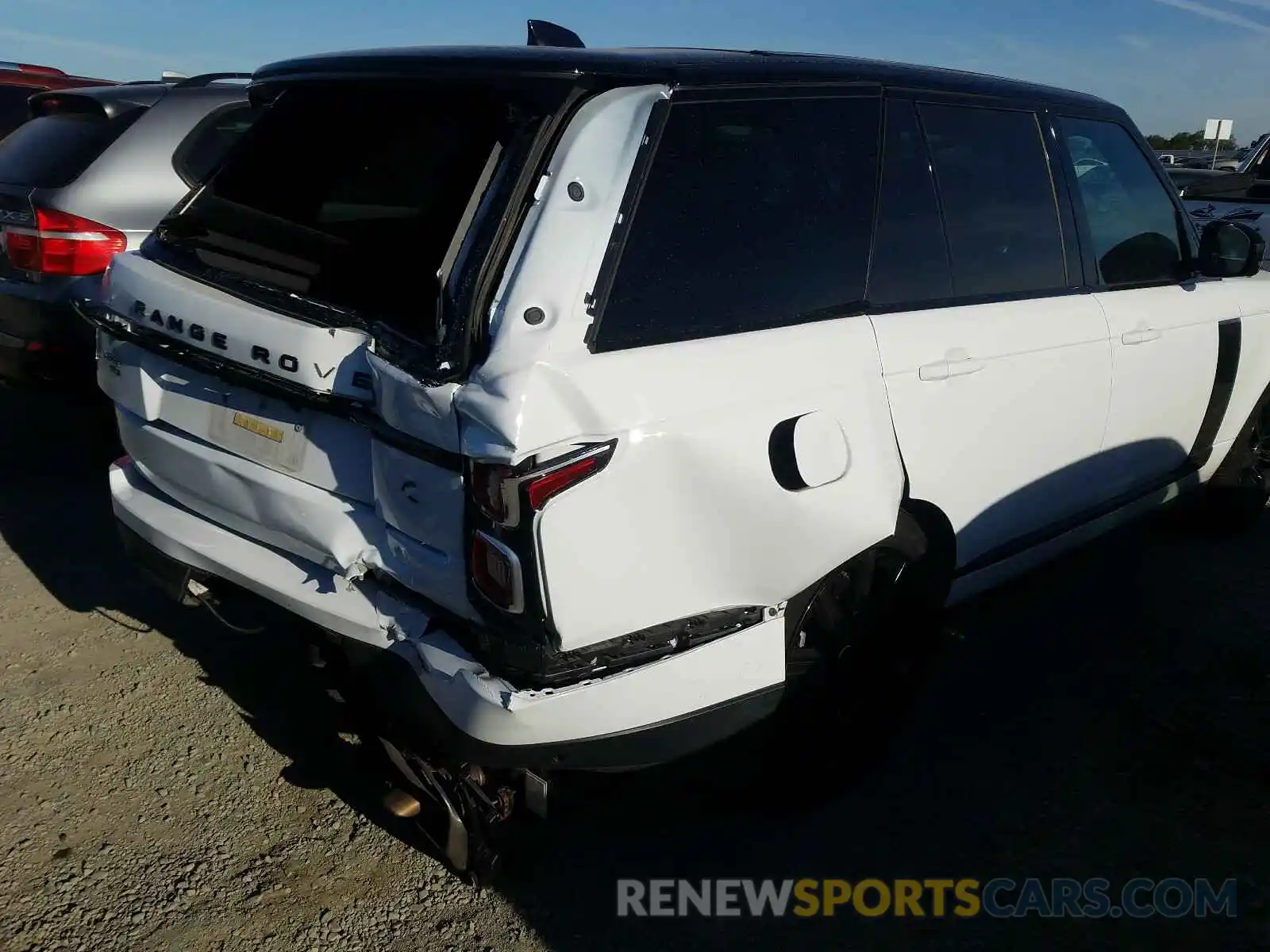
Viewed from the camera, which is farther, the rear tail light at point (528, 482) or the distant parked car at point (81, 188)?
the distant parked car at point (81, 188)

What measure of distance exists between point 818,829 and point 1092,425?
1.59 m

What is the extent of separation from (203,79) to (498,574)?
4.18m

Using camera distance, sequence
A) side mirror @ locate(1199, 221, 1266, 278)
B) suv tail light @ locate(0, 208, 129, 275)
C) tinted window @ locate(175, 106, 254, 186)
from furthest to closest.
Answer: tinted window @ locate(175, 106, 254, 186), suv tail light @ locate(0, 208, 129, 275), side mirror @ locate(1199, 221, 1266, 278)

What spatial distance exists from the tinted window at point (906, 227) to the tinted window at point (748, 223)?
0.06 m

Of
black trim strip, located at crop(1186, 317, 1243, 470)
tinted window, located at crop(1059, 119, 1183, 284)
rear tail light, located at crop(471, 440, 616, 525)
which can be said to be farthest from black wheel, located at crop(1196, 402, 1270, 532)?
rear tail light, located at crop(471, 440, 616, 525)

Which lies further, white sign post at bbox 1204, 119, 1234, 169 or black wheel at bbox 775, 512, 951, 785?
white sign post at bbox 1204, 119, 1234, 169

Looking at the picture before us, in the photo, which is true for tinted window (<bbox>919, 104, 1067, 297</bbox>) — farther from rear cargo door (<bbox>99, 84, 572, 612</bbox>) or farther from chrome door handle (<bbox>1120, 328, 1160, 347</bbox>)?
rear cargo door (<bbox>99, 84, 572, 612</bbox>)

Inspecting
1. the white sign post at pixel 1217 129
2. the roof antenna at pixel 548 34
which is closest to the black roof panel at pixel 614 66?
the roof antenna at pixel 548 34

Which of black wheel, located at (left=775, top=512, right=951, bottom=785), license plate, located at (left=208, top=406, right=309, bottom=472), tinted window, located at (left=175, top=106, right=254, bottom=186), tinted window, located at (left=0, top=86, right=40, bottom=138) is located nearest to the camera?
license plate, located at (left=208, top=406, right=309, bottom=472)

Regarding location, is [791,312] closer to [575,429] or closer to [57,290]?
[575,429]

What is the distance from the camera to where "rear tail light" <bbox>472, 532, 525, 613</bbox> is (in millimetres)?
1992

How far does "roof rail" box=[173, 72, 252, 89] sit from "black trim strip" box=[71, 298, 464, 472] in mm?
2726

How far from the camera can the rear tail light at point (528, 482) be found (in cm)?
194

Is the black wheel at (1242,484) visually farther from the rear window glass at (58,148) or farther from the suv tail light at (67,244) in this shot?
the rear window glass at (58,148)
